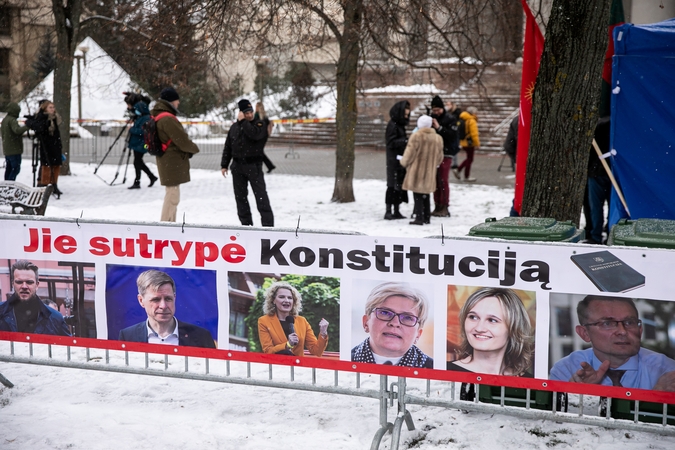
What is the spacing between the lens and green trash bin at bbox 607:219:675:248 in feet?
13.7

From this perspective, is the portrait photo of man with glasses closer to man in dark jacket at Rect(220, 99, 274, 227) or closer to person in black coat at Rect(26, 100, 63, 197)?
man in dark jacket at Rect(220, 99, 274, 227)

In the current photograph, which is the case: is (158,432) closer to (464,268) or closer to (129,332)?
(129,332)

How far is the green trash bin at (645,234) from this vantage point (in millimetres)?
4176

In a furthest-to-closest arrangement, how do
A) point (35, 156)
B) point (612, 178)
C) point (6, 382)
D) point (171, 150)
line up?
point (35, 156), point (171, 150), point (612, 178), point (6, 382)

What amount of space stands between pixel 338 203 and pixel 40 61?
29.2 m

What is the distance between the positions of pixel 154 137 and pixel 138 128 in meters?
5.57

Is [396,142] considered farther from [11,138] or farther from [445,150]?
[11,138]

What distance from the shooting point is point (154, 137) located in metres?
9.41

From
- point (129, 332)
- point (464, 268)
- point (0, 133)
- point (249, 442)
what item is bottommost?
point (249, 442)

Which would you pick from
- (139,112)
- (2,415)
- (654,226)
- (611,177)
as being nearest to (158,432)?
(2,415)

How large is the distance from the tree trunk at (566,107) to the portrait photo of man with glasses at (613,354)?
2837 mm

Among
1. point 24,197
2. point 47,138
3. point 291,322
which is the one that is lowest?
point 291,322

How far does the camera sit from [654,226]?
4824 millimetres

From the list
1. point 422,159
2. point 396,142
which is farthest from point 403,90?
point 422,159
